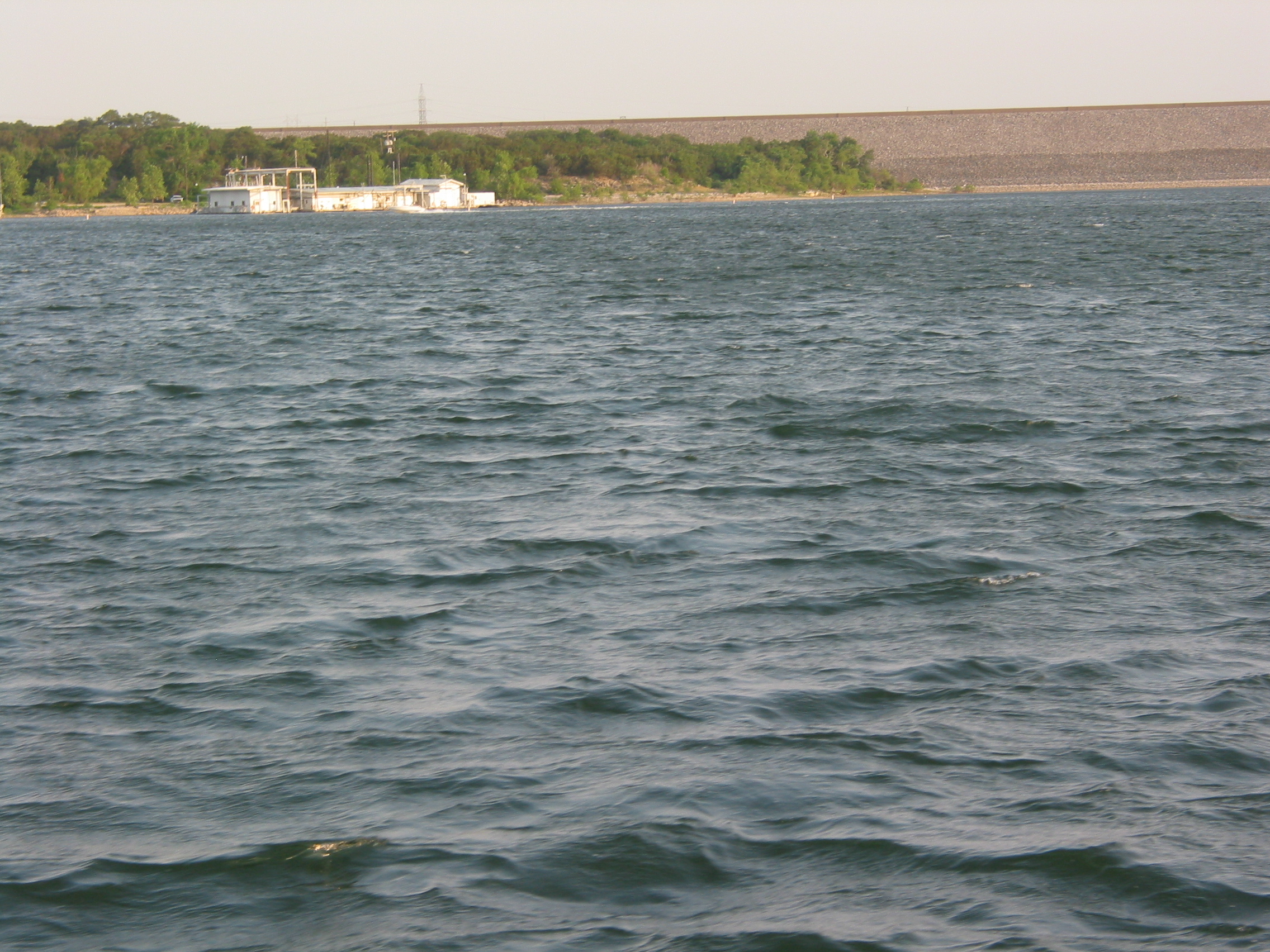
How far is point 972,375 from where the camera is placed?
73.3ft

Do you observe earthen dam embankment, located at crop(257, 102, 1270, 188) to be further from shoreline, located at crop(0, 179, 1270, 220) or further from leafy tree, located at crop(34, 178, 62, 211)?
leafy tree, located at crop(34, 178, 62, 211)

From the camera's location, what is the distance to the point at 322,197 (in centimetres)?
17238

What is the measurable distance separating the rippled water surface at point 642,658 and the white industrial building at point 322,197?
148619 millimetres

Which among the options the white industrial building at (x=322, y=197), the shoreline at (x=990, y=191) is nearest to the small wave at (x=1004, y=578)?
the white industrial building at (x=322, y=197)

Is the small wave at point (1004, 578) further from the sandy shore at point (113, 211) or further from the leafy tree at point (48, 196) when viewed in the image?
the leafy tree at point (48, 196)

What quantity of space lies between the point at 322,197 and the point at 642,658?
171996 millimetres

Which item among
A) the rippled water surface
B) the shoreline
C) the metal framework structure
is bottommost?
the rippled water surface

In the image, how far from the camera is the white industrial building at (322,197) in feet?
541

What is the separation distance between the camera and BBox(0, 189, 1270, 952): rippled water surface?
20.5ft

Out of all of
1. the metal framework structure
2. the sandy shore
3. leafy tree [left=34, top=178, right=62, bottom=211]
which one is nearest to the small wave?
the metal framework structure

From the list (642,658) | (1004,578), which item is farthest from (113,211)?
(642,658)

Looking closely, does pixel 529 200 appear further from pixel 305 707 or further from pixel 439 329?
pixel 305 707

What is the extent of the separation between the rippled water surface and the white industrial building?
148619 millimetres

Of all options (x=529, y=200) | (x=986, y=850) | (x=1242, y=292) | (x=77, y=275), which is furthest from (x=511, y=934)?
(x=529, y=200)
